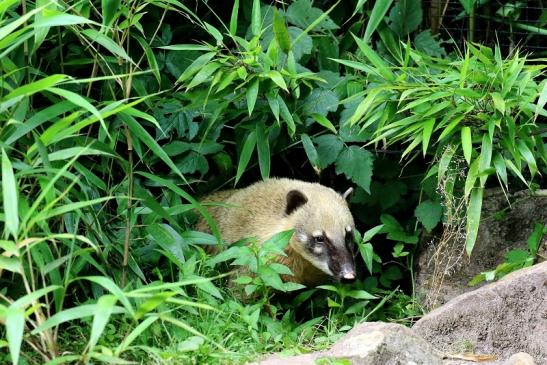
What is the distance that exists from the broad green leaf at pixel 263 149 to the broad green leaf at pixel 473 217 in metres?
1.35

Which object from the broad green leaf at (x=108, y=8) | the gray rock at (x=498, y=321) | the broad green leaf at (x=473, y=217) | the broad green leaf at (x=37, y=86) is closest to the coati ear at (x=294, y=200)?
the broad green leaf at (x=473, y=217)

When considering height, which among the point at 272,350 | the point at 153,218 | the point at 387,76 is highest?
the point at 387,76

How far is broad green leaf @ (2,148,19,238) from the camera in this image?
13.8 feet

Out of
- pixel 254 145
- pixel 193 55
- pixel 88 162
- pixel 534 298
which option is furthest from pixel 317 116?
pixel 534 298

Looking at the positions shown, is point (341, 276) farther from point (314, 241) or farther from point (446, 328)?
point (446, 328)

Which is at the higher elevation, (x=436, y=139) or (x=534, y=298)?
(x=436, y=139)

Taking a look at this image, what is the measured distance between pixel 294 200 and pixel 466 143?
1.28 m

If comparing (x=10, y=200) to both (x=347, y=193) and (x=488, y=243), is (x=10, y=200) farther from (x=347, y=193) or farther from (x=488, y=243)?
(x=488, y=243)

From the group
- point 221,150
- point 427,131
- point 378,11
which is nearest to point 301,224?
point 221,150

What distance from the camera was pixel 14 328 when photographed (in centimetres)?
393

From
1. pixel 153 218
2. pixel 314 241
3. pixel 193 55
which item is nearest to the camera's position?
pixel 153 218

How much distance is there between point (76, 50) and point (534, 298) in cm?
322

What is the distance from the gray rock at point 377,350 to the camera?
15.3 ft

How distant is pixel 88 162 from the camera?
20.5ft
